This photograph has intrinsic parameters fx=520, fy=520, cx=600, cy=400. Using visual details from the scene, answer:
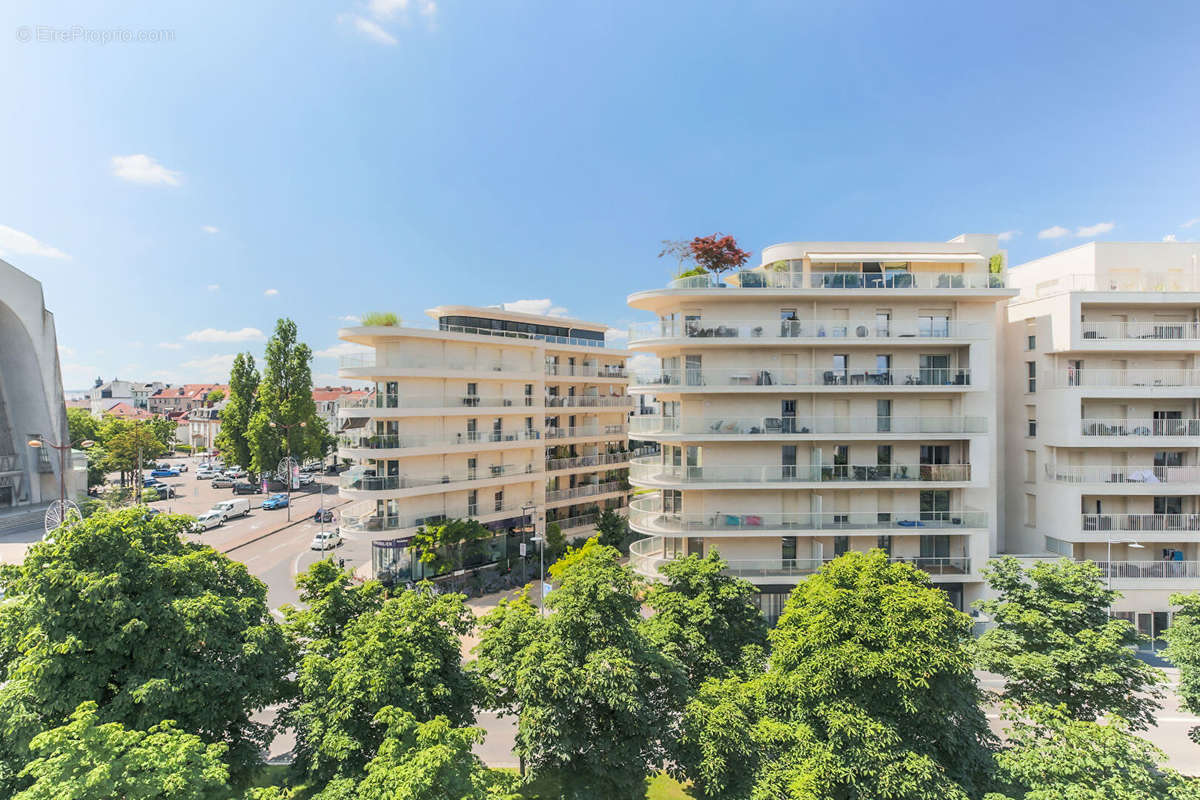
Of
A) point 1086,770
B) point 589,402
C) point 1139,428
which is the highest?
point 589,402

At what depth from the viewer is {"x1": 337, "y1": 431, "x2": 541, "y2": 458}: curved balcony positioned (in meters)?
28.4

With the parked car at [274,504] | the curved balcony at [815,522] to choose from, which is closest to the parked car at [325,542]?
the parked car at [274,504]

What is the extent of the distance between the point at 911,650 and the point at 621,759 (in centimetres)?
688

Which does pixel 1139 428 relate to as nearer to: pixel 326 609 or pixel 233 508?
pixel 326 609

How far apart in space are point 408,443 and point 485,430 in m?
5.17

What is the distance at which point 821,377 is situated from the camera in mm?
23734

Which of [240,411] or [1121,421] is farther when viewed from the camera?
[240,411]

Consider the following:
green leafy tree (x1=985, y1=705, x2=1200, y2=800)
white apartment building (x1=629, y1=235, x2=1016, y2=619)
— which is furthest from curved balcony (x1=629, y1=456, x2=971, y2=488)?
green leafy tree (x1=985, y1=705, x2=1200, y2=800)

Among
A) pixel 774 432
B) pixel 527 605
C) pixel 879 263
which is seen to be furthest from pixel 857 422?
pixel 527 605

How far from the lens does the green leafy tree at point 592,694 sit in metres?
11.0

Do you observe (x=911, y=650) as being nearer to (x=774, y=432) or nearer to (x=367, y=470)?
(x=774, y=432)

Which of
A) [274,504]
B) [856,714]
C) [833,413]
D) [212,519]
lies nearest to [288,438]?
[274,504]

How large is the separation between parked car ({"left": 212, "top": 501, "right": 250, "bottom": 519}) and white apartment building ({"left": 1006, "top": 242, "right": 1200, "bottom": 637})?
189 ft

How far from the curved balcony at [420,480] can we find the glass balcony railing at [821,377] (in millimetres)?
14536
